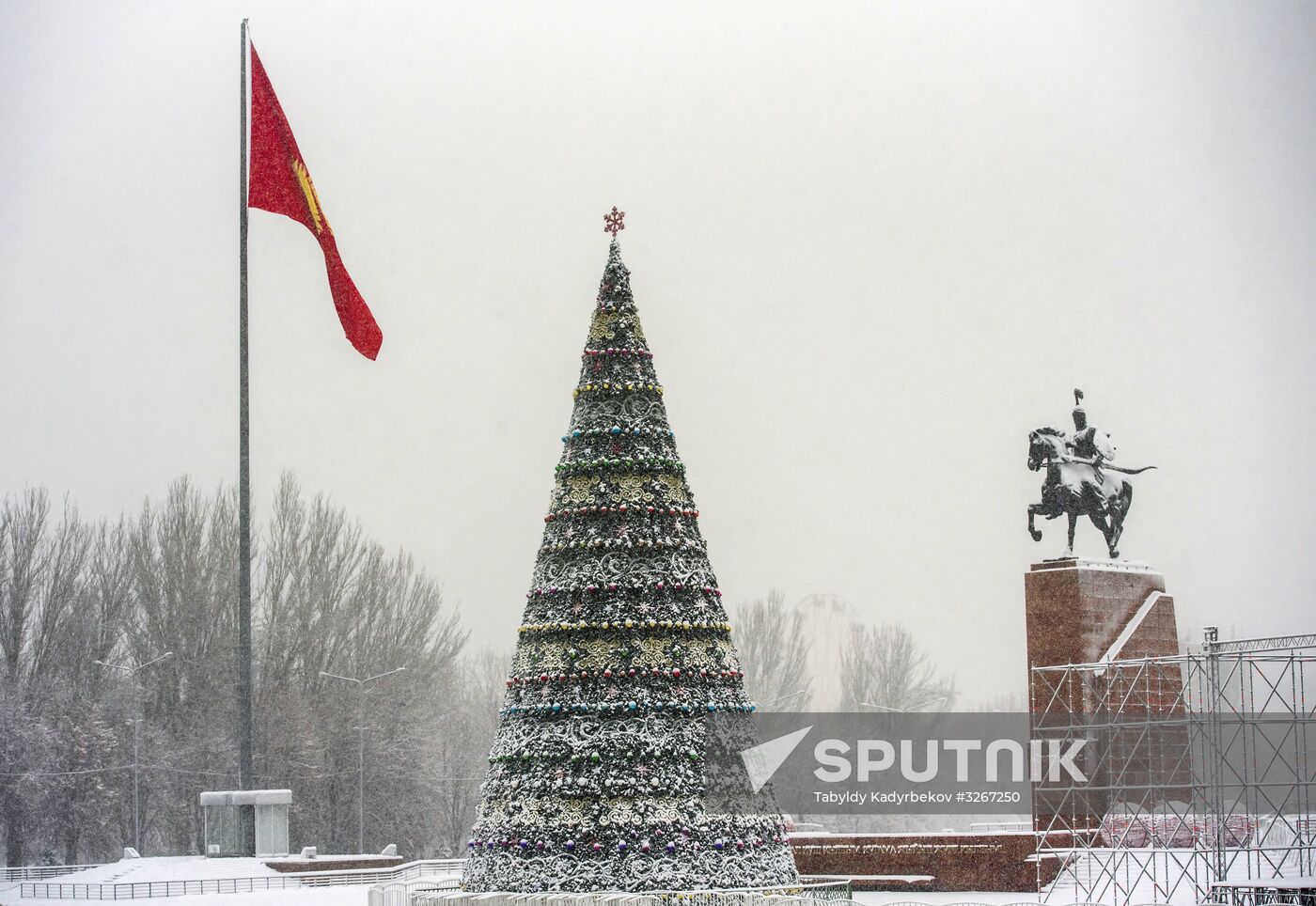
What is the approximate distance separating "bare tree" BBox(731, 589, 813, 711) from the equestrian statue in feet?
85.7

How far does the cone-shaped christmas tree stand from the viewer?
695 inches

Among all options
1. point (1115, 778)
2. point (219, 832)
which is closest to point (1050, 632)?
point (1115, 778)

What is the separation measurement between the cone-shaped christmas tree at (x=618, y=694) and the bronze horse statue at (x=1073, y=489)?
1323 cm

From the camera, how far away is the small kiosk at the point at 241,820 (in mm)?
26766

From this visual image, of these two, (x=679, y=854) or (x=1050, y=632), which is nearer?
(x=679, y=854)

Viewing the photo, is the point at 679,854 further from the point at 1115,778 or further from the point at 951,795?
the point at 951,795

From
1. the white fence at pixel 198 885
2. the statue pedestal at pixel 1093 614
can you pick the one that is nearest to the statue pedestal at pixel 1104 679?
→ the statue pedestal at pixel 1093 614

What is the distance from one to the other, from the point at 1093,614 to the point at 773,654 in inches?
1100

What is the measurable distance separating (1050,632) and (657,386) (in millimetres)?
13214

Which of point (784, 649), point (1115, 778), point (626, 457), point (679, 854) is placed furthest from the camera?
point (784, 649)

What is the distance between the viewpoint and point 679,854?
1750cm

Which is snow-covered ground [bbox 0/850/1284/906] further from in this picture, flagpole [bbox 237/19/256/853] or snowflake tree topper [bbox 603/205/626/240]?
snowflake tree topper [bbox 603/205/626/240]

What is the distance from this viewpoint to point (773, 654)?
56531 millimetres

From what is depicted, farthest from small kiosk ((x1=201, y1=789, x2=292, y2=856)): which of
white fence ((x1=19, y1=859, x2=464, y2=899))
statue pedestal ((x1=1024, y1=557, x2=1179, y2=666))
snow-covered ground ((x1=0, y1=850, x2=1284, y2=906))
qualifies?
statue pedestal ((x1=1024, y1=557, x2=1179, y2=666))
